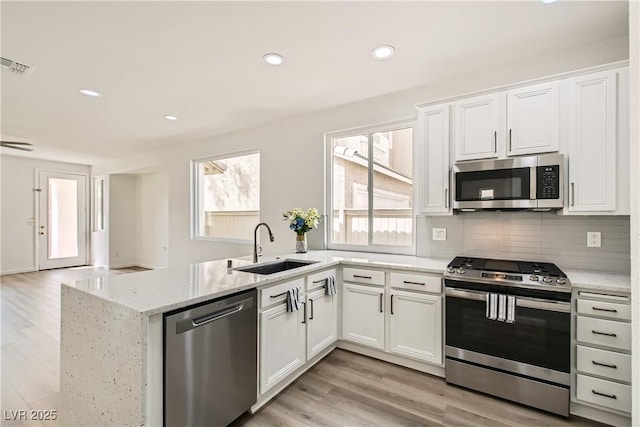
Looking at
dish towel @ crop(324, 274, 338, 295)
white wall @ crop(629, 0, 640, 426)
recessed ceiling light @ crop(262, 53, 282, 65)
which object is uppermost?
recessed ceiling light @ crop(262, 53, 282, 65)

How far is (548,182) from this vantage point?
2227 mm

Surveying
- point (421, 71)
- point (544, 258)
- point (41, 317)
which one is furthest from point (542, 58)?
point (41, 317)

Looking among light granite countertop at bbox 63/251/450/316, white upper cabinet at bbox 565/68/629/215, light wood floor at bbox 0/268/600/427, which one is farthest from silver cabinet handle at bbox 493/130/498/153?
light wood floor at bbox 0/268/600/427

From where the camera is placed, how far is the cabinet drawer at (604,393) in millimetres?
1871

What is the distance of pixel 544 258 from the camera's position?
8.28 feet

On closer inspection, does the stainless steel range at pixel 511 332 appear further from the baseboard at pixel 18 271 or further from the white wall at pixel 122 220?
the baseboard at pixel 18 271

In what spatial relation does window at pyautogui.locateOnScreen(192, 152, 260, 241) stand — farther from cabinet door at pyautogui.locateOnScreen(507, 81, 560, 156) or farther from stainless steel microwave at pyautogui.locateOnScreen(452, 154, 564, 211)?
cabinet door at pyautogui.locateOnScreen(507, 81, 560, 156)

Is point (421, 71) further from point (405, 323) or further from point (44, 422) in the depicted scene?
point (44, 422)

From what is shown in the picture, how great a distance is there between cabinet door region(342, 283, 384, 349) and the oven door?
1.90 feet

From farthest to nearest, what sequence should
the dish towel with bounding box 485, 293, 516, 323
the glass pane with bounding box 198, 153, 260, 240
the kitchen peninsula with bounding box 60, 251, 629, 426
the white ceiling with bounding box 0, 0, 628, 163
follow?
1. the glass pane with bounding box 198, 153, 260, 240
2. the dish towel with bounding box 485, 293, 516, 323
3. the white ceiling with bounding box 0, 0, 628, 163
4. the kitchen peninsula with bounding box 60, 251, 629, 426

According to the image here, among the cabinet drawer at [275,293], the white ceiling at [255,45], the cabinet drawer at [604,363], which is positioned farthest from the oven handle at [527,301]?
the white ceiling at [255,45]

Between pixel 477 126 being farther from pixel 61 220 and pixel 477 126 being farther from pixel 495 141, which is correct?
pixel 61 220

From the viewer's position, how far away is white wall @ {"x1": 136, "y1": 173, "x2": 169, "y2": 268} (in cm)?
667

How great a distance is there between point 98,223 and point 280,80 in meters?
6.82
